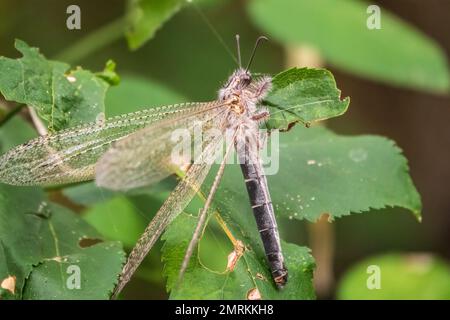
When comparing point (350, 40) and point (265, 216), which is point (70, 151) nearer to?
point (265, 216)

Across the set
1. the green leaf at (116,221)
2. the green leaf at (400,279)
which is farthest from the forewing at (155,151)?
the green leaf at (400,279)

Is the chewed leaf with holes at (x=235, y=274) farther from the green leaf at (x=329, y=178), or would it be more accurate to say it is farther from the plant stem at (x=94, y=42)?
the plant stem at (x=94, y=42)

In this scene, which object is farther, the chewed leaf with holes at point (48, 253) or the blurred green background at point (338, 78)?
the blurred green background at point (338, 78)

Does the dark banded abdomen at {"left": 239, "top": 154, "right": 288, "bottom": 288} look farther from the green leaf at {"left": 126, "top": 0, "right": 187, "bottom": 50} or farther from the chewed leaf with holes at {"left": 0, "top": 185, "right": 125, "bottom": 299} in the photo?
the green leaf at {"left": 126, "top": 0, "right": 187, "bottom": 50}

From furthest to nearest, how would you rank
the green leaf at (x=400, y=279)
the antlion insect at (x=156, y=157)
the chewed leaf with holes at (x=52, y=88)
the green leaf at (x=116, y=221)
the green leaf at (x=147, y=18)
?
the green leaf at (x=400, y=279)
the green leaf at (x=116, y=221)
the green leaf at (x=147, y=18)
the chewed leaf with holes at (x=52, y=88)
the antlion insect at (x=156, y=157)

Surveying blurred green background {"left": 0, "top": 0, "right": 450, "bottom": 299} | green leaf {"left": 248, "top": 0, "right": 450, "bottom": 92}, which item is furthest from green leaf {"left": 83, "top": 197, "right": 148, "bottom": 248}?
green leaf {"left": 248, "top": 0, "right": 450, "bottom": 92}

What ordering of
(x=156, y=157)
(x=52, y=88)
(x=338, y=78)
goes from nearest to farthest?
(x=156, y=157)
(x=52, y=88)
(x=338, y=78)

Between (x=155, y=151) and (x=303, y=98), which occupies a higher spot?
(x=303, y=98)

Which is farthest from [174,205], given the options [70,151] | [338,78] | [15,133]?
[338,78]
